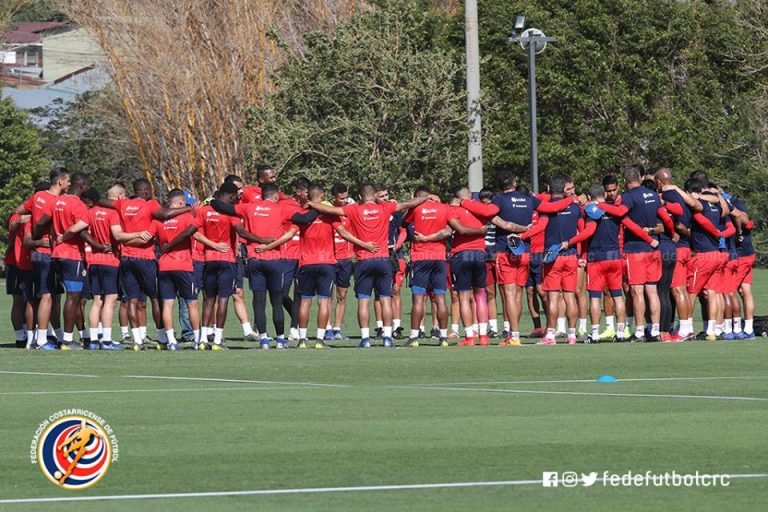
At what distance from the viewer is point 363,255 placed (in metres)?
21.3

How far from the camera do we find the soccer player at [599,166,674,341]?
21406 millimetres

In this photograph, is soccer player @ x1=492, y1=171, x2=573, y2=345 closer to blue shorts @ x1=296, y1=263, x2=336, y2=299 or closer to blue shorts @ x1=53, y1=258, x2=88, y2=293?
blue shorts @ x1=296, y1=263, x2=336, y2=299

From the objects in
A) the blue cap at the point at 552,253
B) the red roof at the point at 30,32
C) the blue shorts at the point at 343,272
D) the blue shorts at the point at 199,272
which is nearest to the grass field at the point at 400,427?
the blue cap at the point at 552,253

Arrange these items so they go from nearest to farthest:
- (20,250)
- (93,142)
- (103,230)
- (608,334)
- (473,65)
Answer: (103,230) < (20,250) < (608,334) < (473,65) < (93,142)

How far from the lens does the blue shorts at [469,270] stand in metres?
21.4

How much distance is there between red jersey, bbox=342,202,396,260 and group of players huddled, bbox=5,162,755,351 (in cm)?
2

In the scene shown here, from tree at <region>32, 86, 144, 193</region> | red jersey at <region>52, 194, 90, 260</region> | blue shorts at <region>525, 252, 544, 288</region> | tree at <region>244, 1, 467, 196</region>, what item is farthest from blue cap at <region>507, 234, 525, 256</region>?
tree at <region>32, 86, 144, 193</region>

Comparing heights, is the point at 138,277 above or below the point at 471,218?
below

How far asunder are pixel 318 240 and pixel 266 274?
820 mm

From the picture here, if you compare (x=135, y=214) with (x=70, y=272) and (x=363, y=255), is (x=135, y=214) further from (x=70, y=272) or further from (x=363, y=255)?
(x=363, y=255)

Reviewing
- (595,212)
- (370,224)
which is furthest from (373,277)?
(595,212)

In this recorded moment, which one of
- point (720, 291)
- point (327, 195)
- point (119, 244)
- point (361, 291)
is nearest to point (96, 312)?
point (119, 244)

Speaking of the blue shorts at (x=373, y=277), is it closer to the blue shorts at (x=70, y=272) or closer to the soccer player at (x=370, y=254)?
the soccer player at (x=370, y=254)

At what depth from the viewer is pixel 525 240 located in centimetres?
2208
